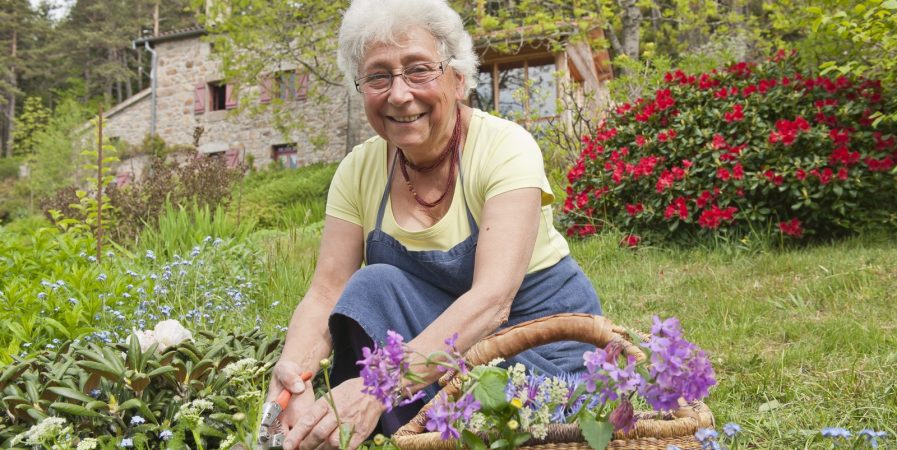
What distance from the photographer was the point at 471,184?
1890mm

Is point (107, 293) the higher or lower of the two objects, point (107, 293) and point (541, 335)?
the lower

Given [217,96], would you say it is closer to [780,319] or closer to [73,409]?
[780,319]

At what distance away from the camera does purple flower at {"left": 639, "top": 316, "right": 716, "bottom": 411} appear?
934 millimetres

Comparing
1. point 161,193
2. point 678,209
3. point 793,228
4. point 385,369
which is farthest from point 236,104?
point 385,369

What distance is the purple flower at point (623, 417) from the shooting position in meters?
1.07

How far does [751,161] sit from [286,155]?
14.3 metres

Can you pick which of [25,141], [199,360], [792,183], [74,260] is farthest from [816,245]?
[25,141]

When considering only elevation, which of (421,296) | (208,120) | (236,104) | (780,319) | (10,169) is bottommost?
(10,169)

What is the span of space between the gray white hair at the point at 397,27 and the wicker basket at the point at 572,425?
2.70 feet

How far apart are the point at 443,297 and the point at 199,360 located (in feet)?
2.15

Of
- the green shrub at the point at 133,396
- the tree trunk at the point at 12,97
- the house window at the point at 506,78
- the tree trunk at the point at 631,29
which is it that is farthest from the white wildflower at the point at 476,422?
the tree trunk at the point at 12,97

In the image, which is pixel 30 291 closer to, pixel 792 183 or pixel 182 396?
pixel 182 396

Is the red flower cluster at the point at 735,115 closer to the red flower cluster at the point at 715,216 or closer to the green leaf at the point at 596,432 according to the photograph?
the red flower cluster at the point at 715,216

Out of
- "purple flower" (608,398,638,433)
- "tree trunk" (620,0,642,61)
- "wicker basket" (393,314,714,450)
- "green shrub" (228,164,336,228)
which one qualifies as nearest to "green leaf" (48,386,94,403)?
"wicker basket" (393,314,714,450)
